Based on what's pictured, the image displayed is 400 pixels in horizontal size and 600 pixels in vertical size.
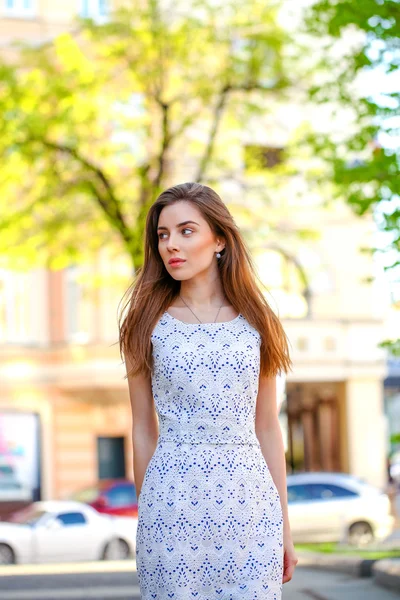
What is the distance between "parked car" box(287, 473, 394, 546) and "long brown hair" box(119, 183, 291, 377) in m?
19.1

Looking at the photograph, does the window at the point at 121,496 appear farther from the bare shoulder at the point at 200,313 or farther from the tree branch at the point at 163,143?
the bare shoulder at the point at 200,313

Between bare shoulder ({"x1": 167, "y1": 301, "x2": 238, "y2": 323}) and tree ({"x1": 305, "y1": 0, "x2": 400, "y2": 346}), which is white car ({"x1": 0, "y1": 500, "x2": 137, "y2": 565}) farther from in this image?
bare shoulder ({"x1": 167, "y1": 301, "x2": 238, "y2": 323})

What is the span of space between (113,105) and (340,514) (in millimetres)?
8689

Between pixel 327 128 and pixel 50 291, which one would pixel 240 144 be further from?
pixel 50 291

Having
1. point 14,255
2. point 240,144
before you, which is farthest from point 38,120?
point 240,144

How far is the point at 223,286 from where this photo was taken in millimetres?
3764

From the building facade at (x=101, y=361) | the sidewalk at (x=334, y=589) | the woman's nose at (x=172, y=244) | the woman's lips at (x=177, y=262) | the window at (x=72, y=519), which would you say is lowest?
the sidewalk at (x=334, y=589)

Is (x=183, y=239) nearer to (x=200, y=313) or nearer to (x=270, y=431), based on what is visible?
(x=200, y=313)

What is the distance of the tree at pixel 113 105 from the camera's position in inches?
730

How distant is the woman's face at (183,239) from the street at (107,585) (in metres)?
6.47

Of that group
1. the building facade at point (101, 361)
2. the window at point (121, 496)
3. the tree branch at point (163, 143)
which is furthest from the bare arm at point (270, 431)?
the building facade at point (101, 361)

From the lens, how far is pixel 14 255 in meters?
19.3

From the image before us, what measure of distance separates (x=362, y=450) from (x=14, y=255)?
1517 centimetres

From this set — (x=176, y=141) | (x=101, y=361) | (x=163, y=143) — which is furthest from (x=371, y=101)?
(x=101, y=361)
